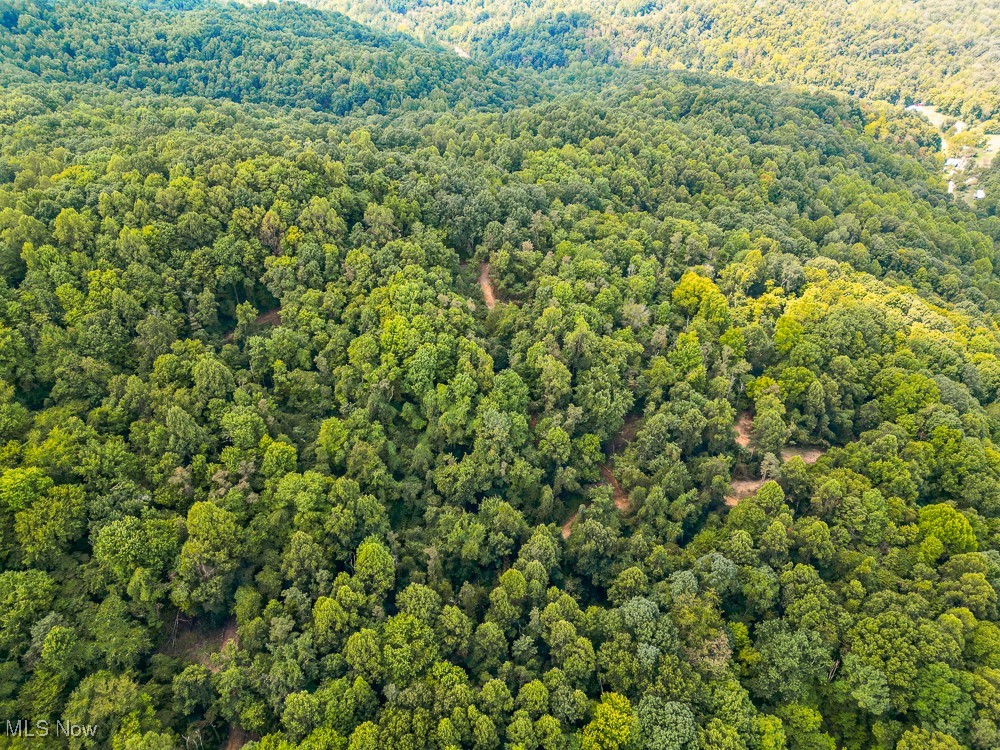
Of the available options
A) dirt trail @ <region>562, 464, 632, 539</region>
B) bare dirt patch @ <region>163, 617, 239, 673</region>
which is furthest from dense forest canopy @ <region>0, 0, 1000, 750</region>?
dirt trail @ <region>562, 464, 632, 539</region>

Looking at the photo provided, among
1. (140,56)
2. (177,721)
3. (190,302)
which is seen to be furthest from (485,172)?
(140,56)

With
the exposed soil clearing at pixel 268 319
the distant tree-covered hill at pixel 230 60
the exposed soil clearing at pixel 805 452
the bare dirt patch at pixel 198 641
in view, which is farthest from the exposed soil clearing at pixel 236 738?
the distant tree-covered hill at pixel 230 60

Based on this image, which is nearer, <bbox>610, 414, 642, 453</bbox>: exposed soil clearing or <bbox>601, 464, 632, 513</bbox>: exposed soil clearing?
<bbox>601, 464, 632, 513</bbox>: exposed soil clearing

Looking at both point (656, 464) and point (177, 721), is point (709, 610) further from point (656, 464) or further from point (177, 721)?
point (177, 721)

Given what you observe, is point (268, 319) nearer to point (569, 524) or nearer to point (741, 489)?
point (569, 524)

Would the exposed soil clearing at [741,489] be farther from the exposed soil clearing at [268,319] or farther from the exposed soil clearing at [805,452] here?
the exposed soil clearing at [268,319]

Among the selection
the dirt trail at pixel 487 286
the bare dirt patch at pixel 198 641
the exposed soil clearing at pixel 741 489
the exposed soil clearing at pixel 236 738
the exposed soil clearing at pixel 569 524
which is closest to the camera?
the exposed soil clearing at pixel 236 738

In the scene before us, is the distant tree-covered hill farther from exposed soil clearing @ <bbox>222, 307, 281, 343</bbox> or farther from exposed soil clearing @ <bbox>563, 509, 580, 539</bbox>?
exposed soil clearing @ <bbox>563, 509, 580, 539</bbox>
